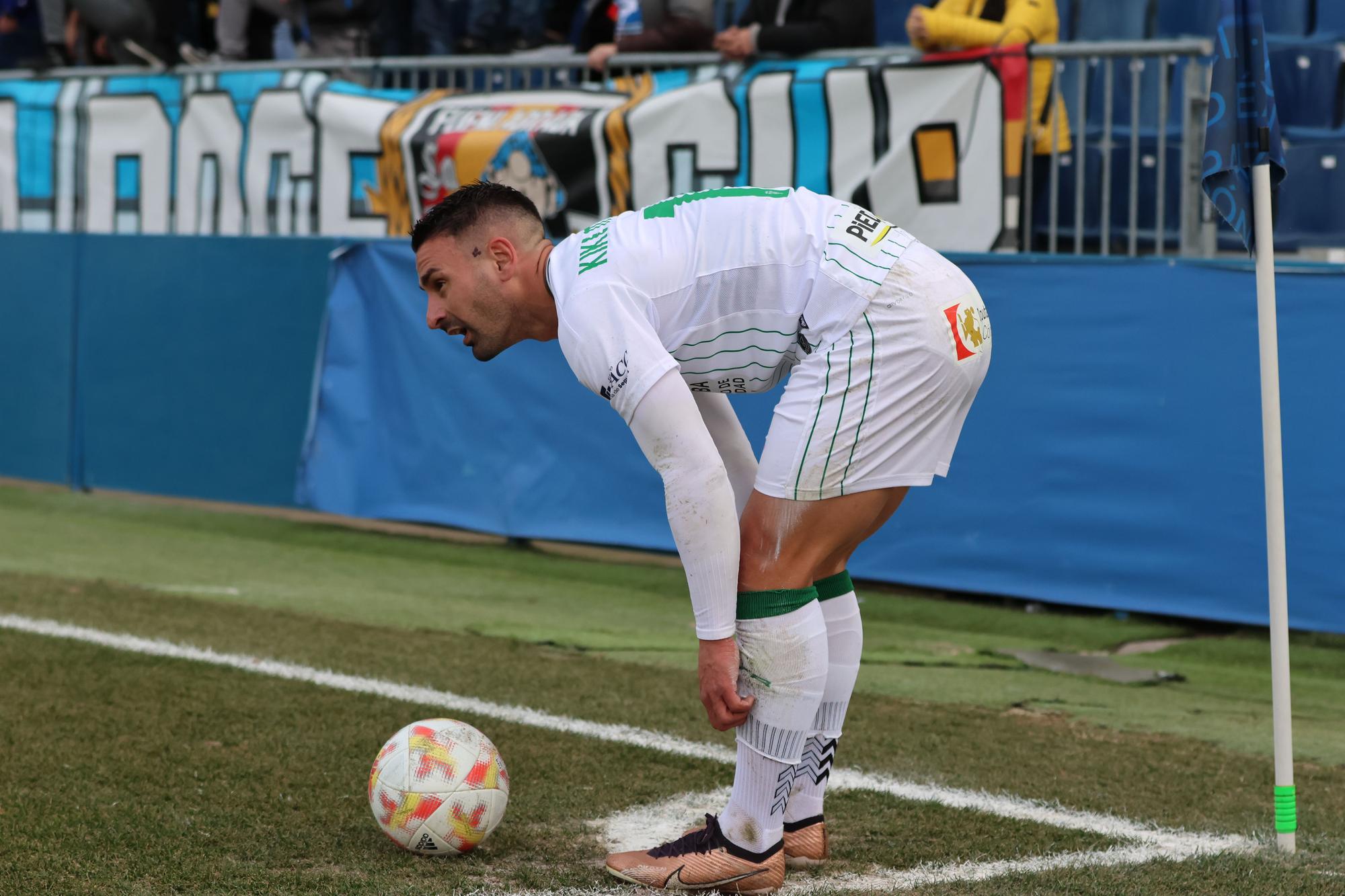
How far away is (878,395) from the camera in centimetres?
365

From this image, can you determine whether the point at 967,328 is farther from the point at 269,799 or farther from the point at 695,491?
the point at 269,799

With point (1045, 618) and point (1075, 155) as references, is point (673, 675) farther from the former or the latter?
point (1075, 155)

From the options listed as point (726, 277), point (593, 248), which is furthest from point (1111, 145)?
point (593, 248)

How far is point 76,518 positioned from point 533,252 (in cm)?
759

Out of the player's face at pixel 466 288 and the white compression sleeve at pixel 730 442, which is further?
the white compression sleeve at pixel 730 442

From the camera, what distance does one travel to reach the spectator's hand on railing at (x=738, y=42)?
8852 millimetres

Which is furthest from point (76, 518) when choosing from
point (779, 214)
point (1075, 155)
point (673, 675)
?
point (779, 214)

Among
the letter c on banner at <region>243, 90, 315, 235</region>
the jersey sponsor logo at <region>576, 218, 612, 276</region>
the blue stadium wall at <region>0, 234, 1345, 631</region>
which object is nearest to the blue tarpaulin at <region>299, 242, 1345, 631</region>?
the blue stadium wall at <region>0, 234, 1345, 631</region>

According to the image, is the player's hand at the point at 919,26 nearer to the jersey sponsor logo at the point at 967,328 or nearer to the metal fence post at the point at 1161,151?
the metal fence post at the point at 1161,151

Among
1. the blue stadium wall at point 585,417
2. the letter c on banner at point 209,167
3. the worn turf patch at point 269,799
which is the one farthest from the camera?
the letter c on banner at point 209,167

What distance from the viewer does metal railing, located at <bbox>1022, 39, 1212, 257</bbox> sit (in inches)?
298

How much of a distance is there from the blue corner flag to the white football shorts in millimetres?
914

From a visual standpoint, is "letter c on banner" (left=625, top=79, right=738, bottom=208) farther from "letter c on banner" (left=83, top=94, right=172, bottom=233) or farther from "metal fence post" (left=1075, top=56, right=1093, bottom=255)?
"letter c on banner" (left=83, top=94, right=172, bottom=233)

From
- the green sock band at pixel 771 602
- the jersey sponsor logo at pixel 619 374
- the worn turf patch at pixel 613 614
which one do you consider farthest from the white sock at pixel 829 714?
the worn turf patch at pixel 613 614
